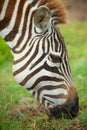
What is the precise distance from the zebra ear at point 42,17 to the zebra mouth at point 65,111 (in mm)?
880

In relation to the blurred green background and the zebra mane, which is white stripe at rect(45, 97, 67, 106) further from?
the zebra mane

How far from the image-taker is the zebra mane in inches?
214

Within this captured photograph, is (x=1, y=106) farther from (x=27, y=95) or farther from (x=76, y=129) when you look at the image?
(x=27, y=95)

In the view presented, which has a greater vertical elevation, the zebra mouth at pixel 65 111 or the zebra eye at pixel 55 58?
the zebra eye at pixel 55 58

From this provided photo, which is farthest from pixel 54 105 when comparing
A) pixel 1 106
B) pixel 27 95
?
pixel 27 95

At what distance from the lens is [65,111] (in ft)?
17.6

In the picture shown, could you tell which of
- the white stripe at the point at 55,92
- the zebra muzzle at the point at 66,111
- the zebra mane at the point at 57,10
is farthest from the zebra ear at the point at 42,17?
the zebra muzzle at the point at 66,111

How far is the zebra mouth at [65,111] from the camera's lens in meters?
5.31

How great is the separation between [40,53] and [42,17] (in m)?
0.38

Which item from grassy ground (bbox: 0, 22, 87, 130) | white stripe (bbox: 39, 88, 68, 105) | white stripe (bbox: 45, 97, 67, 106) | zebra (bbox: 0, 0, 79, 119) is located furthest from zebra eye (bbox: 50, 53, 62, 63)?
grassy ground (bbox: 0, 22, 87, 130)

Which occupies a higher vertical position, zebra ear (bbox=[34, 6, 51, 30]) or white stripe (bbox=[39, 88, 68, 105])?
zebra ear (bbox=[34, 6, 51, 30])

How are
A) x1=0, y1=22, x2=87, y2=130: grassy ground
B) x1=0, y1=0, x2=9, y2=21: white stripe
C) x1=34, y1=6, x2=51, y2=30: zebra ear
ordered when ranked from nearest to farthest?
x1=34, y1=6, x2=51, y2=30: zebra ear
x1=0, y1=0, x2=9, y2=21: white stripe
x1=0, y1=22, x2=87, y2=130: grassy ground

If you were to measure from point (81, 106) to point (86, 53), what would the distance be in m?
5.35

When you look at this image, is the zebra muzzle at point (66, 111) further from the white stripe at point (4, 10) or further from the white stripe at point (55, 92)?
the white stripe at point (4, 10)
